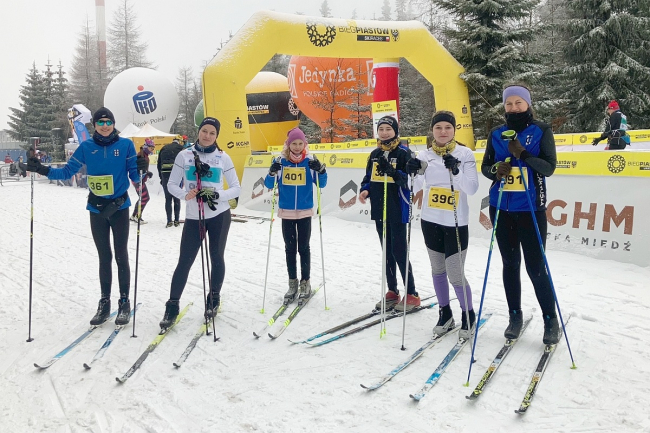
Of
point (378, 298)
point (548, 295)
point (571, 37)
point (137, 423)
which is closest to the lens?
point (137, 423)

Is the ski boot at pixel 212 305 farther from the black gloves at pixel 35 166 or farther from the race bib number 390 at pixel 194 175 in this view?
the black gloves at pixel 35 166

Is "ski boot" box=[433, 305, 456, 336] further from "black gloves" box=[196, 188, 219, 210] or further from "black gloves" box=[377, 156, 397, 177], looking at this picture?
"black gloves" box=[196, 188, 219, 210]

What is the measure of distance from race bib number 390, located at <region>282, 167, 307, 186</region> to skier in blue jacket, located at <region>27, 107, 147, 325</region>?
53.7 inches

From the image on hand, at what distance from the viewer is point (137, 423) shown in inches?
107

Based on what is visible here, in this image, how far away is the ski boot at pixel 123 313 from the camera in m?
4.26

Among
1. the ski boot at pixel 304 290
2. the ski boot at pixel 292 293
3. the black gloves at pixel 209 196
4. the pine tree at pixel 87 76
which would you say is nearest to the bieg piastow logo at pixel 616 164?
the ski boot at pixel 304 290

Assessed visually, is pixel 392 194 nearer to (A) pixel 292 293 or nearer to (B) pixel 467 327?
(B) pixel 467 327

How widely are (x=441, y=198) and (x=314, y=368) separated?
5.27ft

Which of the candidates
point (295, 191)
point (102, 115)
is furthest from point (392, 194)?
point (102, 115)

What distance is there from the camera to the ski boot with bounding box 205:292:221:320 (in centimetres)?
423

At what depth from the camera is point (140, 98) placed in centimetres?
2531

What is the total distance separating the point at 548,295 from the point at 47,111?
149 ft

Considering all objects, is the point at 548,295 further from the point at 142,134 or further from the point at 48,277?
the point at 142,134

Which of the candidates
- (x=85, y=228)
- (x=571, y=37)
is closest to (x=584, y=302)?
(x=85, y=228)
